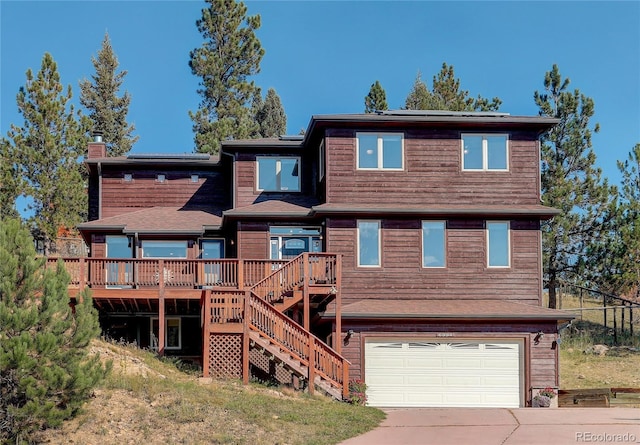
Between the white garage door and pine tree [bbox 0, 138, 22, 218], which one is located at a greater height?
pine tree [bbox 0, 138, 22, 218]

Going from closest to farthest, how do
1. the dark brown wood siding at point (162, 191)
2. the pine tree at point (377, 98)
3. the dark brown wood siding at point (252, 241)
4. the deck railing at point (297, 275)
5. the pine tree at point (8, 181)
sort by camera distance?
the deck railing at point (297, 275), the dark brown wood siding at point (252, 241), the dark brown wood siding at point (162, 191), the pine tree at point (8, 181), the pine tree at point (377, 98)

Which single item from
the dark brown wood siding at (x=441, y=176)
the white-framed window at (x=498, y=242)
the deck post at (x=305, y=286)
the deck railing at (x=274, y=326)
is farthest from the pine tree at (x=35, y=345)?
the white-framed window at (x=498, y=242)

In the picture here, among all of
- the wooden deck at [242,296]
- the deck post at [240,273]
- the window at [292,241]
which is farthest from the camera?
the window at [292,241]

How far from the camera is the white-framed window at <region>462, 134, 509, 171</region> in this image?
2650cm

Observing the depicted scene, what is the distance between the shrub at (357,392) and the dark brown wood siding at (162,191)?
9492 mm

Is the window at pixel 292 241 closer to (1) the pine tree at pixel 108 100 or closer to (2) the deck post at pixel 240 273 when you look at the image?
(2) the deck post at pixel 240 273

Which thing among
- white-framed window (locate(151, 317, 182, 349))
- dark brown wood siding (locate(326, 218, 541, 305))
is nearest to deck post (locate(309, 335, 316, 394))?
dark brown wood siding (locate(326, 218, 541, 305))

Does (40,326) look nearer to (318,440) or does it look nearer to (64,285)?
(64,285)

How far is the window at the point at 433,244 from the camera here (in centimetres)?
2619

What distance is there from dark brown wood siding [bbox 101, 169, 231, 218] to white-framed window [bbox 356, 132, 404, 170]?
20.2 ft

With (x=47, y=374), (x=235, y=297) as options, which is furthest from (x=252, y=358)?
(x=47, y=374)

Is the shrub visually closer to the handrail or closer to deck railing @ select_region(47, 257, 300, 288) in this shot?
the handrail

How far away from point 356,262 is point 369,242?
0.73 metres

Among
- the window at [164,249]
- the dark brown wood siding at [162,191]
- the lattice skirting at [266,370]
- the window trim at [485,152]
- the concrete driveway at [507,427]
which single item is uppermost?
the window trim at [485,152]
